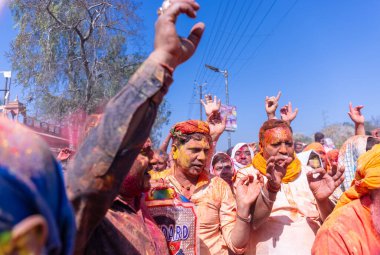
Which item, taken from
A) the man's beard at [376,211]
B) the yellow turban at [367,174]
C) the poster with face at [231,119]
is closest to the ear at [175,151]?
the yellow turban at [367,174]

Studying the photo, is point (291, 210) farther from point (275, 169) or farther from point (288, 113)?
point (288, 113)

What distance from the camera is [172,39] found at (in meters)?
1.26

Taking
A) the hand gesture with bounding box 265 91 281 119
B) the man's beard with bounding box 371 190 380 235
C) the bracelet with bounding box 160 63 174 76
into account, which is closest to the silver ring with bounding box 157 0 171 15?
the bracelet with bounding box 160 63 174 76

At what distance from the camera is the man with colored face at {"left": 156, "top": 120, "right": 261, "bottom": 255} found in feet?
9.29

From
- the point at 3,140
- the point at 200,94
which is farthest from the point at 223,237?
the point at 200,94

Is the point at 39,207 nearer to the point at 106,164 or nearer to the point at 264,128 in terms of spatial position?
the point at 106,164

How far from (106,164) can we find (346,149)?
4.23 meters

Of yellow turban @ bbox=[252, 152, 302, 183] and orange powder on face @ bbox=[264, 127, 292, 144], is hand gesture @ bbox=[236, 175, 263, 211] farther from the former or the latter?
orange powder on face @ bbox=[264, 127, 292, 144]

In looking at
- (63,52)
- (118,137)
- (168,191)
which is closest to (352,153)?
(168,191)

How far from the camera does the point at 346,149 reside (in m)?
4.73

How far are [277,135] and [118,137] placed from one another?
254 cm

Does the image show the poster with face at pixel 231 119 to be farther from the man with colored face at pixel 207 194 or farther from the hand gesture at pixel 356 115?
the man with colored face at pixel 207 194

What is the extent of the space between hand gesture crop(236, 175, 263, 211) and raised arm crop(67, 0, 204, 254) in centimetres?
173

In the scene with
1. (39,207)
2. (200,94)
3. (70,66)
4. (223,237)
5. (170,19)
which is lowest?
(223,237)
